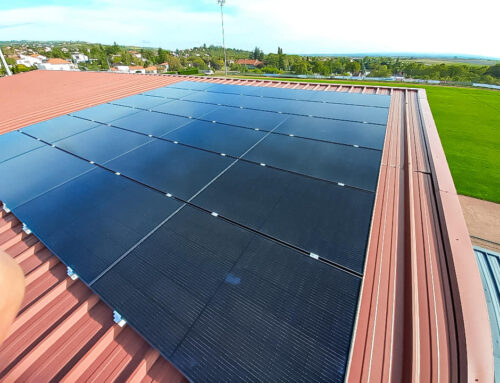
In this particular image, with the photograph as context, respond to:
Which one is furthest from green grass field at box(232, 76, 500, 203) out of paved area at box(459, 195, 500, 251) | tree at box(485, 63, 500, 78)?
tree at box(485, 63, 500, 78)

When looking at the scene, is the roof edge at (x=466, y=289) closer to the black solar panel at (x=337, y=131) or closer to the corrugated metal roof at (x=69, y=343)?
the black solar panel at (x=337, y=131)

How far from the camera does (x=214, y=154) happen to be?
658 centimetres

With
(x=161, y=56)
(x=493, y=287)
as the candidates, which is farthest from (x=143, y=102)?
(x=161, y=56)

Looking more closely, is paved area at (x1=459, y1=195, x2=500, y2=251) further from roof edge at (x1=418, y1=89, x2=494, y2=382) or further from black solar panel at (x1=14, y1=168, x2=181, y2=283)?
black solar panel at (x1=14, y1=168, x2=181, y2=283)

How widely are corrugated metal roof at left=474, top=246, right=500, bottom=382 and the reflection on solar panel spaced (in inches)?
215

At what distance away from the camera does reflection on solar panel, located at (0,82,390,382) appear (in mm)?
2744

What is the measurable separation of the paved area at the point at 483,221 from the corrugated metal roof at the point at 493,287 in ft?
15.7

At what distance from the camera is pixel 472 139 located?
23.8 m

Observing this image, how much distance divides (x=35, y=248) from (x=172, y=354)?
14.5 ft

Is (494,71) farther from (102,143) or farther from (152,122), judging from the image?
(102,143)

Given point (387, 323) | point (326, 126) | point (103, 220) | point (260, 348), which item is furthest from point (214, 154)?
point (387, 323)

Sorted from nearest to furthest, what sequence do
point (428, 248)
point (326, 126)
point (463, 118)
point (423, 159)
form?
point (428, 248), point (423, 159), point (326, 126), point (463, 118)

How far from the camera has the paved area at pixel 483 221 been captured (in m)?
11.3

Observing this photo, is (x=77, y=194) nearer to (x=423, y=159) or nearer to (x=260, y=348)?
(x=260, y=348)
